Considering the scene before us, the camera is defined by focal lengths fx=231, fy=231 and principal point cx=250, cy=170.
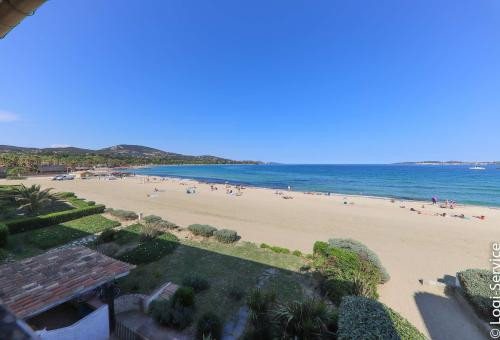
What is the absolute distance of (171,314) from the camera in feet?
19.8

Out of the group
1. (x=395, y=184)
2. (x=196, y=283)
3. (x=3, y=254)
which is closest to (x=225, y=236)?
(x=196, y=283)

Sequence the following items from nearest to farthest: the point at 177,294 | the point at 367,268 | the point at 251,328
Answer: the point at 251,328
the point at 177,294
the point at 367,268

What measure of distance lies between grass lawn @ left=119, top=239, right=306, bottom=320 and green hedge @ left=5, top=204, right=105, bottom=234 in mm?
8723

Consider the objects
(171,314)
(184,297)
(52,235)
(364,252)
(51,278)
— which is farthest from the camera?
(52,235)

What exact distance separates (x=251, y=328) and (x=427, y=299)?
677 cm

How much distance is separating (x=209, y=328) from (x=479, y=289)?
854 centimetres

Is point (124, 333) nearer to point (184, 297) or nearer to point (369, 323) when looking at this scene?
point (184, 297)

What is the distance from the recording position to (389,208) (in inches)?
1006

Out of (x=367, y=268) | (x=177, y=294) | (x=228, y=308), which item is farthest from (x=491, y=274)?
(x=177, y=294)

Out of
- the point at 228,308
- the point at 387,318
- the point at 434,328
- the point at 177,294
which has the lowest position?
the point at 434,328

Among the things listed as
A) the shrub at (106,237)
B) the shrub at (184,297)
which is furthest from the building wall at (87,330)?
the shrub at (106,237)

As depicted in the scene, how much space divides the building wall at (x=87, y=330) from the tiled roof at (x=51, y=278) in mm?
518

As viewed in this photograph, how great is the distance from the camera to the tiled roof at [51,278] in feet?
15.4

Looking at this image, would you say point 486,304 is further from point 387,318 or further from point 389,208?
point 389,208
